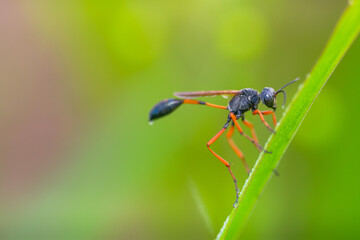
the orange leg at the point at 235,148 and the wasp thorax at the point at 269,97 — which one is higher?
the wasp thorax at the point at 269,97

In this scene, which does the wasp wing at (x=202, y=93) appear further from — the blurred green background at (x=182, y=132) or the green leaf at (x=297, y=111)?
the green leaf at (x=297, y=111)

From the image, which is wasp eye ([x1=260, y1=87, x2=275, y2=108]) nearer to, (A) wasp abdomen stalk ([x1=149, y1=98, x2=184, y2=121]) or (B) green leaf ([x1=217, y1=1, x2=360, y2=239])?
(A) wasp abdomen stalk ([x1=149, y1=98, x2=184, y2=121])

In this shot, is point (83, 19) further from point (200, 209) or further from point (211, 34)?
point (200, 209)

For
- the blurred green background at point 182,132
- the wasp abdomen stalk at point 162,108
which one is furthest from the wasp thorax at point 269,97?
the wasp abdomen stalk at point 162,108

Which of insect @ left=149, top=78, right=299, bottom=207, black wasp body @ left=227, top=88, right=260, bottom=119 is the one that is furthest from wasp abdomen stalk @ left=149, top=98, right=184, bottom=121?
black wasp body @ left=227, top=88, right=260, bottom=119

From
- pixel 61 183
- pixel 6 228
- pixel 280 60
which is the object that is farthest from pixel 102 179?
pixel 280 60

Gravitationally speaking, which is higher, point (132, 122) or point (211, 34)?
point (211, 34)
